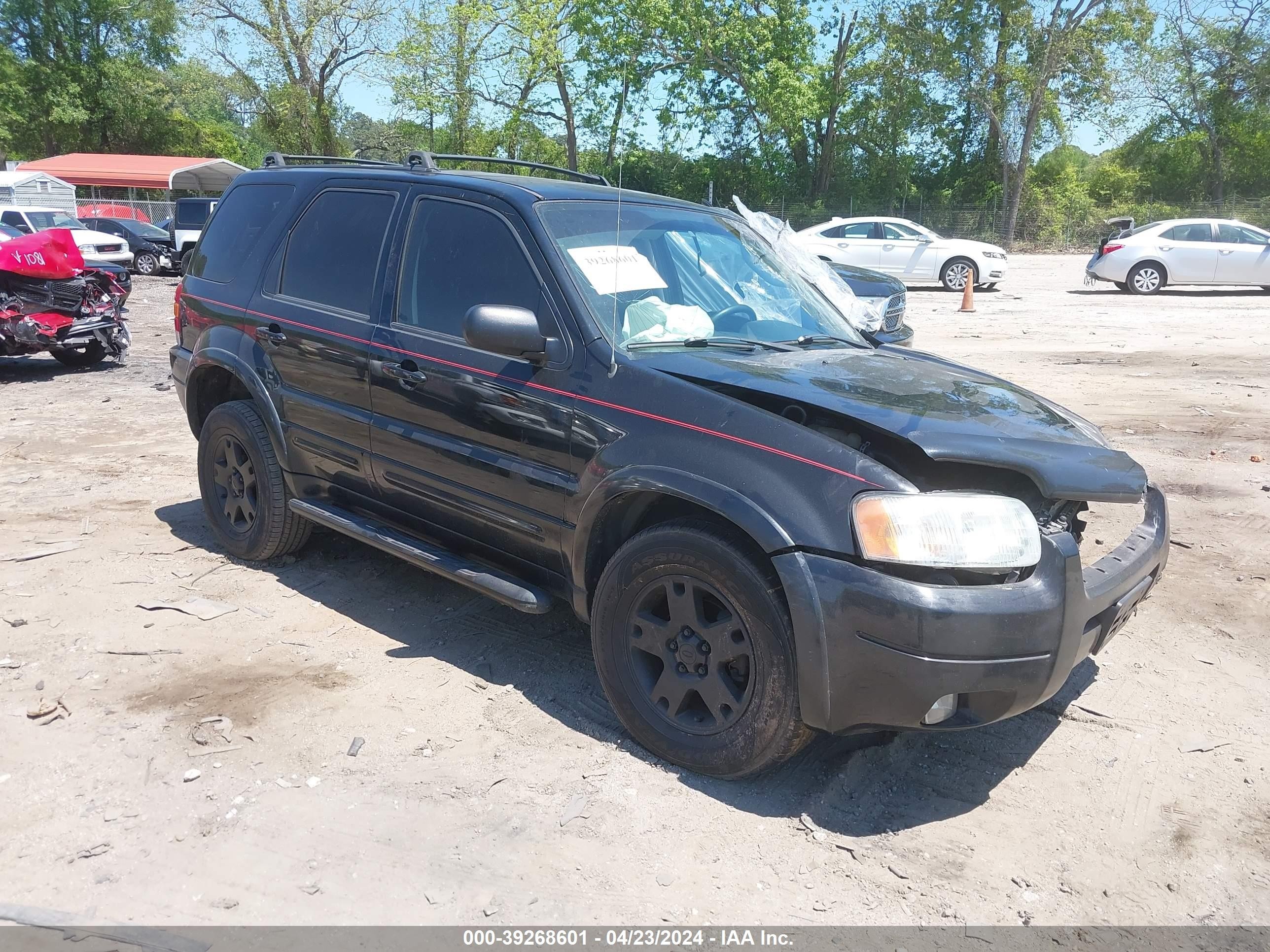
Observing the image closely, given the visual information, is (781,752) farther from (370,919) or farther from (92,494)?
(92,494)

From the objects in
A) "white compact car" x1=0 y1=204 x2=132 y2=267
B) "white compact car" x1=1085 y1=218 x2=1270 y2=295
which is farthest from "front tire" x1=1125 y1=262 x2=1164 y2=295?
"white compact car" x1=0 y1=204 x2=132 y2=267

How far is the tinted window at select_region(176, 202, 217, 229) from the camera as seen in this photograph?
26047mm

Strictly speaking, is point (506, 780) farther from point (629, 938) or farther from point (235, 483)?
point (235, 483)

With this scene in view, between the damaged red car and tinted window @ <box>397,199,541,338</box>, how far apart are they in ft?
26.6

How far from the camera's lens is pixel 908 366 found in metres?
3.96

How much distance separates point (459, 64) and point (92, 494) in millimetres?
36881

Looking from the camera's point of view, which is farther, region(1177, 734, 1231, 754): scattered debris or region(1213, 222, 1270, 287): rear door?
region(1213, 222, 1270, 287): rear door

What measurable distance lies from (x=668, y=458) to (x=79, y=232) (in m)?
24.6

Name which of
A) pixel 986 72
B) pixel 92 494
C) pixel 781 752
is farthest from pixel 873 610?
pixel 986 72

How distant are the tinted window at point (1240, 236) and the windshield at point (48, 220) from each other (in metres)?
24.3

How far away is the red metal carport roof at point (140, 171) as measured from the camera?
1644 inches

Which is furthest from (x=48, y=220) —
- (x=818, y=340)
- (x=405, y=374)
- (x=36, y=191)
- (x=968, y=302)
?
(x=818, y=340)

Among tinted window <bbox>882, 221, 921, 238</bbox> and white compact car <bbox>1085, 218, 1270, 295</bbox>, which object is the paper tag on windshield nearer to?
white compact car <bbox>1085, 218, 1270, 295</bbox>

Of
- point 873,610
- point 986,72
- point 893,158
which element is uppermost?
point 986,72
